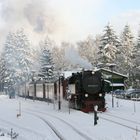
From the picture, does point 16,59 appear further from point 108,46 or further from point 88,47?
point 88,47

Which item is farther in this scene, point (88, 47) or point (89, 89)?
point (88, 47)

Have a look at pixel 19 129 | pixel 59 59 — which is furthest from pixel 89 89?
pixel 59 59

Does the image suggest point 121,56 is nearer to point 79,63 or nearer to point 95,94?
point 79,63

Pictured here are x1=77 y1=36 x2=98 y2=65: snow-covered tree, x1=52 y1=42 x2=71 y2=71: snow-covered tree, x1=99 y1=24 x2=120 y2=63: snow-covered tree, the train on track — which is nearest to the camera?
the train on track

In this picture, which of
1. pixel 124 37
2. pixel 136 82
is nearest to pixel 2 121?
pixel 136 82

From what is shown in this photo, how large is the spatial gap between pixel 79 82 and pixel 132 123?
1160cm

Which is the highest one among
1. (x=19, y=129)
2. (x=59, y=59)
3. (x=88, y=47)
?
(x=88, y=47)

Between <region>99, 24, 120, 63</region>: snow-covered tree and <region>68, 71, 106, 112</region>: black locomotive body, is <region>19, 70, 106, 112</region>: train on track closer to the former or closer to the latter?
<region>68, 71, 106, 112</region>: black locomotive body

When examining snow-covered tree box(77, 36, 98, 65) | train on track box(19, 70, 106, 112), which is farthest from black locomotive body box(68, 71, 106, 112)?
snow-covered tree box(77, 36, 98, 65)

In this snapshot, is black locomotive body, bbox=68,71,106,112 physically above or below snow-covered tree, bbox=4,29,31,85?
below

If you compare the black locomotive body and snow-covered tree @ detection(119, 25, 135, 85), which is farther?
snow-covered tree @ detection(119, 25, 135, 85)

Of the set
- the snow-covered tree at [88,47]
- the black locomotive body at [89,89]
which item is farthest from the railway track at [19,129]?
the snow-covered tree at [88,47]

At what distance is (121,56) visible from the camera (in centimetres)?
8694

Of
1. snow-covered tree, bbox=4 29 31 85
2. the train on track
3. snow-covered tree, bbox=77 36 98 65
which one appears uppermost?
snow-covered tree, bbox=77 36 98 65
